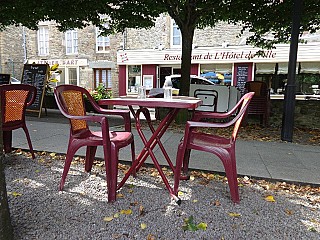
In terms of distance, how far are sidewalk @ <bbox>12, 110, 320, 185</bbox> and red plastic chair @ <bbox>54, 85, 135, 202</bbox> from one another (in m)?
0.80

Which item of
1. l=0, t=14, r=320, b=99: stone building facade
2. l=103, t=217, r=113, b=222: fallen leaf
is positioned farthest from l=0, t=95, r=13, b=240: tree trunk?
l=0, t=14, r=320, b=99: stone building facade

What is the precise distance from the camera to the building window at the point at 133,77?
16.1 meters

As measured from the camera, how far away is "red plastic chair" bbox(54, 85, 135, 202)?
237cm

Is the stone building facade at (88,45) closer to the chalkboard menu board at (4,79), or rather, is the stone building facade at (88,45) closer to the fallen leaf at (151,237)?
the chalkboard menu board at (4,79)

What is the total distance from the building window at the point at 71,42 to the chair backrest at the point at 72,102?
15315 millimetres

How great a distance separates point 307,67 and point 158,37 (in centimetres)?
815

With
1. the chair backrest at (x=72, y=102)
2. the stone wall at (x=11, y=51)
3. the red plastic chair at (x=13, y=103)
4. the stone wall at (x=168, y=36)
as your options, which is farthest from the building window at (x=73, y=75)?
the chair backrest at (x=72, y=102)

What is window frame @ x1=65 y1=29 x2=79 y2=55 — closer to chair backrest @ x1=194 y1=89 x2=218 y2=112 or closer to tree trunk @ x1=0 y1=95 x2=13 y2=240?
chair backrest @ x1=194 y1=89 x2=218 y2=112

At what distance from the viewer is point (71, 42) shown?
17.1 metres

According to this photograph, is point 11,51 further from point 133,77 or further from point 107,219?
point 107,219

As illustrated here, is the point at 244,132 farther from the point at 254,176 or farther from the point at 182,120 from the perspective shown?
the point at 254,176

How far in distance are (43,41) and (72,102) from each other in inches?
680

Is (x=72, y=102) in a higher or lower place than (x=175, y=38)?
lower

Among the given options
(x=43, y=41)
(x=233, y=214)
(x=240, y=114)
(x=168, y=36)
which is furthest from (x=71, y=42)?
(x=233, y=214)
